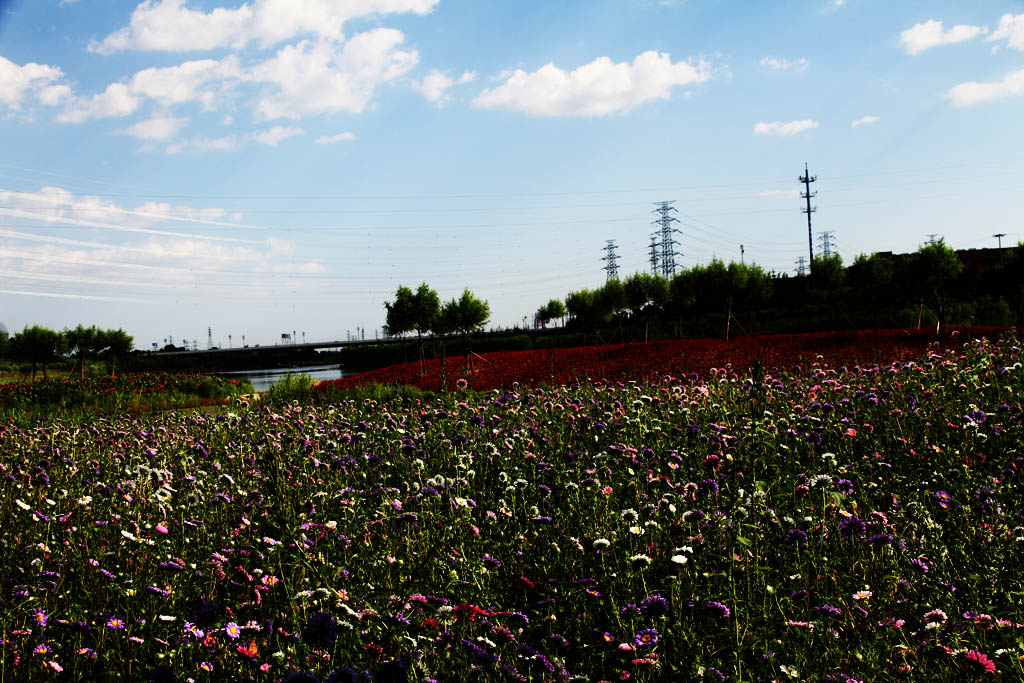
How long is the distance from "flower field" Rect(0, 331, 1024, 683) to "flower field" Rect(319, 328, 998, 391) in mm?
5703

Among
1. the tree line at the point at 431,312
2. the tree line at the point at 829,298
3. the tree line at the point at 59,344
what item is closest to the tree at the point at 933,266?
the tree line at the point at 829,298

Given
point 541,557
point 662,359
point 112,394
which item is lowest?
point 541,557

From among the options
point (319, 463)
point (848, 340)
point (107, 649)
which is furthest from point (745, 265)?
point (107, 649)

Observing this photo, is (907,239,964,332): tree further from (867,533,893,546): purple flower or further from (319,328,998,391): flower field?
(867,533,893,546): purple flower

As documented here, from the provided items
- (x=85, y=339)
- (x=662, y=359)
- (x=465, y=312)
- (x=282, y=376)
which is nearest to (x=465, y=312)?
(x=465, y=312)

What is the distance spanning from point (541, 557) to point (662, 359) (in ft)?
35.7

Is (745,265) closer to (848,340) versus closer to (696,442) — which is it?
(848,340)

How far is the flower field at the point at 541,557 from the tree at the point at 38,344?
48240mm

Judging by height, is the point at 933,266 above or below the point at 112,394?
above

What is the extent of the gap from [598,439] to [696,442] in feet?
2.40

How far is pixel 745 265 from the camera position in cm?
2841

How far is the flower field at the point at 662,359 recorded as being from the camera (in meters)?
11.9

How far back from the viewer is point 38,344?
45656 millimetres

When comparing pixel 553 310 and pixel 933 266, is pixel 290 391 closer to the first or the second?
pixel 933 266
